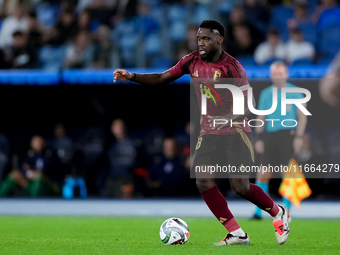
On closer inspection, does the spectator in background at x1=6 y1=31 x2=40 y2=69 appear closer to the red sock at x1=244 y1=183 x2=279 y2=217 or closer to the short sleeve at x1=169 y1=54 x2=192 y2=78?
the short sleeve at x1=169 y1=54 x2=192 y2=78

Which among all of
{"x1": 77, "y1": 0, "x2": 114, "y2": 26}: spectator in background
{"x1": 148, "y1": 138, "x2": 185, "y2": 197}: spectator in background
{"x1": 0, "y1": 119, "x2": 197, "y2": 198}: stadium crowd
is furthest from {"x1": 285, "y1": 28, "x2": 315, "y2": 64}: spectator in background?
{"x1": 77, "y1": 0, "x2": 114, "y2": 26}: spectator in background

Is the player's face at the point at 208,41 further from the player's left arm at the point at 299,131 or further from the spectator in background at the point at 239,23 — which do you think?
the spectator in background at the point at 239,23

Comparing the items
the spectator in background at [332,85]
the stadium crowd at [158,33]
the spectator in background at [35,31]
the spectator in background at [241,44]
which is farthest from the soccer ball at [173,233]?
the spectator in background at [35,31]

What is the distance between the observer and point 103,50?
1271 cm

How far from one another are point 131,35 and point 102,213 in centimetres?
515

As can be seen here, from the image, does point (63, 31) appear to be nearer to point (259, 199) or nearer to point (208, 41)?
point (208, 41)

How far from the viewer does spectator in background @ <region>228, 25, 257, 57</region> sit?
12.1 meters

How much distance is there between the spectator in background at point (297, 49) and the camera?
11648mm

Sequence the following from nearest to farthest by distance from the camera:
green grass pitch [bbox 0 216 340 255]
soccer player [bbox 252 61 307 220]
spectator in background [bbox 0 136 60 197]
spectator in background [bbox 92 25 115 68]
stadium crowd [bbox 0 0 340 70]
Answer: green grass pitch [bbox 0 216 340 255] < soccer player [bbox 252 61 307 220] < stadium crowd [bbox 0 0 340 70] < spectator in background [bbox 0 136 60 197] < spectator in background [bbox 92 25 115 68]

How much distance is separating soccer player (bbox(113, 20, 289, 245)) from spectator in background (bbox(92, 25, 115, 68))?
24.6 ft

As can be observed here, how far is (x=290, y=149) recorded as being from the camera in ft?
25.6

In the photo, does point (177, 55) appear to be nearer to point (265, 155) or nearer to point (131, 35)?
point (131, 35)

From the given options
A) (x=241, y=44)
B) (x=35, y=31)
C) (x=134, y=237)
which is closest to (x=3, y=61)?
(x=35, y=31)

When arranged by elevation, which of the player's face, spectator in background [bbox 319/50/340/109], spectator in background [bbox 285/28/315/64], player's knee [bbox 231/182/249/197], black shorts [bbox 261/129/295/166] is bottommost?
player's knee [bbox 231/182/249/197]
